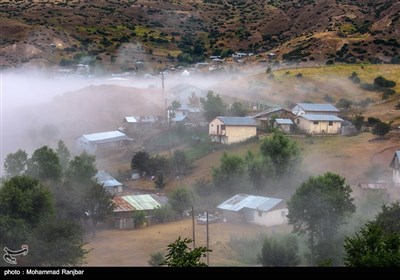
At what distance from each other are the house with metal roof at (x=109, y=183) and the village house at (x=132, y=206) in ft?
4.01

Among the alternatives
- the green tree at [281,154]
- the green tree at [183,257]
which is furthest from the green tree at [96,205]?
the green tree at [183,257]

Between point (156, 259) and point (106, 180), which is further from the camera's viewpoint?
point (106, 180)

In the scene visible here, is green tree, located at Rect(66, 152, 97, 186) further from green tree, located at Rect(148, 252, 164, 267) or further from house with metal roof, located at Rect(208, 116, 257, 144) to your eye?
house with metal roof, located at Rect(208, 116, 257, 144)

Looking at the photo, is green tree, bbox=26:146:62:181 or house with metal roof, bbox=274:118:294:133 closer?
green tree, bbox=26:146:62:181

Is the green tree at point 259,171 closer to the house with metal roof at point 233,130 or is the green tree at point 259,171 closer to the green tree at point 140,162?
the green tree at point 140,162

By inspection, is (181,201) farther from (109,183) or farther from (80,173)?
(109,183)

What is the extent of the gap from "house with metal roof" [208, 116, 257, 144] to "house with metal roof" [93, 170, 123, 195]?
315 inches

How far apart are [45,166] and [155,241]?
7287mm

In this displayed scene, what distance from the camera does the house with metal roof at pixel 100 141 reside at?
126ft

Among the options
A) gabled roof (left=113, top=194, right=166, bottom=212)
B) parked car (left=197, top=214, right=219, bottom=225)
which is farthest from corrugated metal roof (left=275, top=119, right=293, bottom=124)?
parked car (left=197, top=214, right=219, bottom=225)

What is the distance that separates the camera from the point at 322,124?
1447 inches

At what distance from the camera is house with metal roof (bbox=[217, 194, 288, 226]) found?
23.7 m

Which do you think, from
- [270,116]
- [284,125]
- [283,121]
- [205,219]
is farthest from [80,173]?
[270,116]

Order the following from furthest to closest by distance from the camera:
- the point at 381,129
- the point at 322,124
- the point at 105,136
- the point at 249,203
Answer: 1. the point at 105,136
2. the point at 322,124
3. the point at 381,129
4. the point at 249,203
